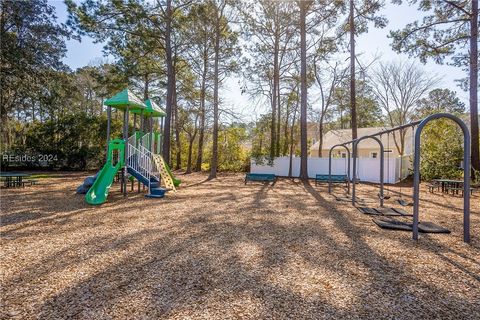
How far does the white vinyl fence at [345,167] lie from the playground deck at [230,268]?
30.9ft

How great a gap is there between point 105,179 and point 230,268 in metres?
6.96

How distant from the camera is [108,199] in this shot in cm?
877

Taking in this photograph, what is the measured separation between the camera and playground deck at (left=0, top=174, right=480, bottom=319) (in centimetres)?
253

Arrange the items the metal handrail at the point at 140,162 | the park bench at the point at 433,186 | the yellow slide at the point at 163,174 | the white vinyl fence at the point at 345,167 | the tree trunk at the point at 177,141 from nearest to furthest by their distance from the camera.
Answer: the metal handrail at the point at 140,162 → the yellow slide at the point at 163,174 → the park bench at the point at 433,186 → the white vinyl fence at the point at 345,167 → the tree trunk at the point at 177,141

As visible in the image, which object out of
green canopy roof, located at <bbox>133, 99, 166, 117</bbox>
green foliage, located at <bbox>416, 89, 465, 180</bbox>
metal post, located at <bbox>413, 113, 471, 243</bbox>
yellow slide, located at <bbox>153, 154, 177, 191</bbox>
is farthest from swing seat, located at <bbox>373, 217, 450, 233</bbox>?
green foliage, located at <bbox>416, 89, 465, 180</bbox>

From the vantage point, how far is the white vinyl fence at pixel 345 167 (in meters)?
15.3

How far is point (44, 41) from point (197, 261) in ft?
56.8

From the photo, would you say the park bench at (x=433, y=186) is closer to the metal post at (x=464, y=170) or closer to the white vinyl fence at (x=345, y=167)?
the white vinyl fence at (x=345, y=167)

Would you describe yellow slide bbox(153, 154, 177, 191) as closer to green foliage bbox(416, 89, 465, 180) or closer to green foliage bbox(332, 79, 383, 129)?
green foliage bbox(416, 89, 465, 180)

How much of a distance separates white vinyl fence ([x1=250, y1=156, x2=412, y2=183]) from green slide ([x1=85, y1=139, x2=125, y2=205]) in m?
11.4

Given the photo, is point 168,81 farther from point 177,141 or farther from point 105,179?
point 177,141

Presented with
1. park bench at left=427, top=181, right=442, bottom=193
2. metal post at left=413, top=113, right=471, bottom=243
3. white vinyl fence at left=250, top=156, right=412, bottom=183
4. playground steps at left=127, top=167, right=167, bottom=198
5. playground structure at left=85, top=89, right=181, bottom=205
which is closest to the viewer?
metal post at left=413, top=113, right=471, bottom=243

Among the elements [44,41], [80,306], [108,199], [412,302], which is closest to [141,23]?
[44,41]

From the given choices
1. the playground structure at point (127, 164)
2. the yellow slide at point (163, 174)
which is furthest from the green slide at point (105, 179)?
the yellow slide at point (163, 174)
